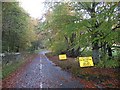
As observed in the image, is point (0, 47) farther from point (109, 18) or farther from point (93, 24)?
point (109, 18)

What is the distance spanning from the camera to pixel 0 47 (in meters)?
20.0

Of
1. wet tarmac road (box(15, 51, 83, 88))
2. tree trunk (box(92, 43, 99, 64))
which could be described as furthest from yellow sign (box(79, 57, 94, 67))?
tree trunk (box(92, 43, 99, 64))

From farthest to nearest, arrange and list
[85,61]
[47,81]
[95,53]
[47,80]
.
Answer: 1. [95,53]
2. [85,61]
3. [47,80]
4. [47,81]

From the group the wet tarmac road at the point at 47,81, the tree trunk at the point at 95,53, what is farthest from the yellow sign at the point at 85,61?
the tree trunk at the point at 95,53

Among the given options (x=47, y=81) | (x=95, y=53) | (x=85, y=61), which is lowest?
(x=47, y=81)

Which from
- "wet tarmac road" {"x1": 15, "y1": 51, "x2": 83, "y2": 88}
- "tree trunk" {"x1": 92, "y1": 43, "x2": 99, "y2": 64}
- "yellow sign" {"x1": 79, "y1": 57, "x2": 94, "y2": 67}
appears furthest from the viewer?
"tree trunk" {"x1": 92, "y1": 43, "x2": 99, "y2": 64}

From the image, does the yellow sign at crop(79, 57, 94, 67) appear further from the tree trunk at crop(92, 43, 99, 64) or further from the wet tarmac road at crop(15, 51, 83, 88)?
the tree trunk at crop(92, 43, 99, 64)

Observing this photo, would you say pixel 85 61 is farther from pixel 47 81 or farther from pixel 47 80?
pixel 47 81

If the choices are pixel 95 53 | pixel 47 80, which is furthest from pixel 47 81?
pixel 95 53

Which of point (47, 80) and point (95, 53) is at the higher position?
point (95, 53)

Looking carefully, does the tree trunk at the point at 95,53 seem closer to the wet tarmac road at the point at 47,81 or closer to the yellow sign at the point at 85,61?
the yellow sign at the point at 85,61

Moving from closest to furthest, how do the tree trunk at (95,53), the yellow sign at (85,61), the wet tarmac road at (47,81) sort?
1. the wet tarmac road at (47,81)
2. the yellow sign at (85,61)
3. the tree trunk at (95,53)

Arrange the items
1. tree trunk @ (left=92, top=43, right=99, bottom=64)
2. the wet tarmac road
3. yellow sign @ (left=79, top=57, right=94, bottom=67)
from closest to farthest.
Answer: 1. the wet tarmac road
2. yellow sign @ (left=79, top=57, right=94, bottom=67)
3. tree trunk @ (left=92, top=43, right=99, bottom=64)

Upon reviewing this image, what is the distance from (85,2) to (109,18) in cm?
556
